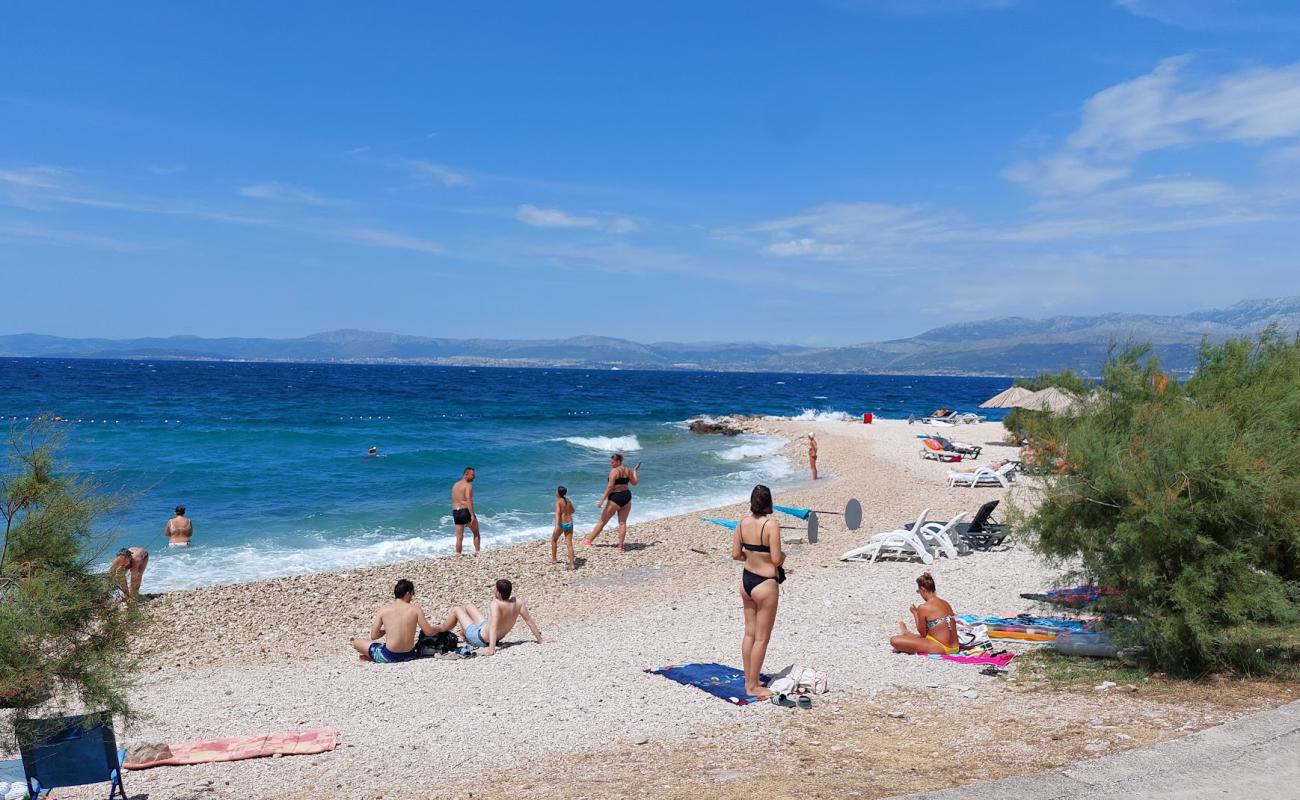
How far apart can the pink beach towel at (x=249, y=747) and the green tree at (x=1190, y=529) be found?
539 centimetres

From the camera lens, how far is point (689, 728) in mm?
5691

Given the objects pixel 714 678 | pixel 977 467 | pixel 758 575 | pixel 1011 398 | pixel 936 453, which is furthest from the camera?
pixel 1011 398

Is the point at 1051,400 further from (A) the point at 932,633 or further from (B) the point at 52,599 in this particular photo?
(B) the point at 52,599

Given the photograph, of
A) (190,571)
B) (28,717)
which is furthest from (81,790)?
(190,571)

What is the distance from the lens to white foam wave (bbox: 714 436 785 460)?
32.7m

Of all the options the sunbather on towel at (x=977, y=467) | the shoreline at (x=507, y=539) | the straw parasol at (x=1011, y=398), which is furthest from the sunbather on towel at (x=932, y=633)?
the straw parasol at (x=1011, y=398)

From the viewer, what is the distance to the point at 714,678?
6.73 metres

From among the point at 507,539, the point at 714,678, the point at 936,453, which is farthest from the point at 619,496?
the point at 936,453

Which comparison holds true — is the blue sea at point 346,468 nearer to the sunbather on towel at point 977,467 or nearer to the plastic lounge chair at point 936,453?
the plastic lounge chair at point 936,453

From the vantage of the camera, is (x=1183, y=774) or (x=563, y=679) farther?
(x=563, y=679)

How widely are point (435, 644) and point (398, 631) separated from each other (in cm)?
39

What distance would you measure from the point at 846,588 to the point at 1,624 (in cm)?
861

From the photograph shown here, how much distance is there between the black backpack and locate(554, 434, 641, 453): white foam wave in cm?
2525

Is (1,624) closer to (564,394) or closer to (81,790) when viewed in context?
(81,790)
